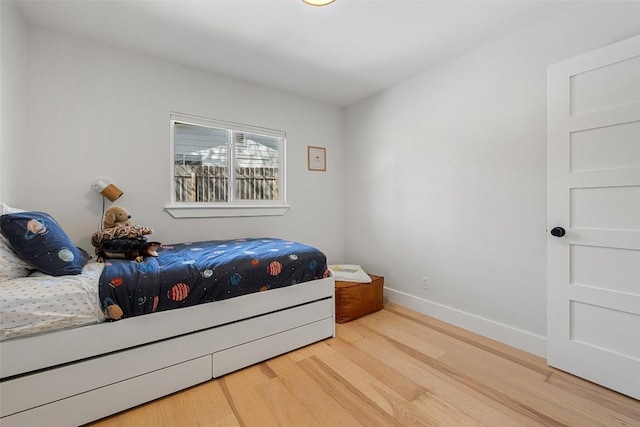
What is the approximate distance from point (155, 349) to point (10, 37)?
2.19 meters

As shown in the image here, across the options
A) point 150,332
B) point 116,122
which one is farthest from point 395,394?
point 116,122

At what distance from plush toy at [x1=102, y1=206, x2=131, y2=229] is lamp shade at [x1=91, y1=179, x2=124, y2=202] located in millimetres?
104

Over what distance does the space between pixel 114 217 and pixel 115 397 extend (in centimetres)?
128

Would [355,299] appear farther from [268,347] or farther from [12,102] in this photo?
[12,102]

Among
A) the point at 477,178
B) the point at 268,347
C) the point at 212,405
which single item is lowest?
the point at 212,405

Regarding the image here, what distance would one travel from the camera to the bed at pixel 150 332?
4.03 feet

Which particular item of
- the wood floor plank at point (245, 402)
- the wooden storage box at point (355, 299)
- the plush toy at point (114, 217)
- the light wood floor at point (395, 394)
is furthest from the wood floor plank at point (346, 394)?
the plush toy at point (114, 217)

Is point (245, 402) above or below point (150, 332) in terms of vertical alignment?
below

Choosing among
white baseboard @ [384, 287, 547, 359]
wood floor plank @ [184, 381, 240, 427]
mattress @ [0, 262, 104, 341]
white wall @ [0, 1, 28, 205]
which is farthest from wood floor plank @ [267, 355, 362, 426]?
white wall @ [0, 1, 28, 205]

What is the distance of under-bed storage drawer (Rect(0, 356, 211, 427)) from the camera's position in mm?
1233

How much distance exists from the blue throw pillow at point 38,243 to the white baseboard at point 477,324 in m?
2.72

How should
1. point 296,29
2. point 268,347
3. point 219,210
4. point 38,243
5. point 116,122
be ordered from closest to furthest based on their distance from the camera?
point 38,243 < point 268,347 < point 296,29 < point 116,122 < point 219,210

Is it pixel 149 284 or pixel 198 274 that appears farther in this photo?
pixel 198 274

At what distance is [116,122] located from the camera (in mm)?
2256
